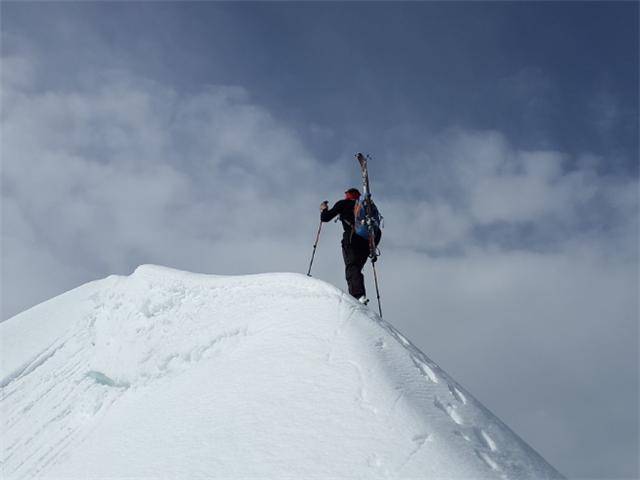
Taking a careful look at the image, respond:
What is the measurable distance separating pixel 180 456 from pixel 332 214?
5.55 meters

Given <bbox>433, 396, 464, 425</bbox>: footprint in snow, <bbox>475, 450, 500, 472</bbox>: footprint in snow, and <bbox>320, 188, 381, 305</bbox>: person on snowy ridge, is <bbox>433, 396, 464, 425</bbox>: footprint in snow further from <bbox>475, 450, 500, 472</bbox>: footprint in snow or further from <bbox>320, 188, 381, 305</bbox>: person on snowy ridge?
<bbox>320, 188, 381, 305</bbox>: person on snowy ridge

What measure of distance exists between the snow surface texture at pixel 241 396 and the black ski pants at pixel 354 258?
2359 millimetres

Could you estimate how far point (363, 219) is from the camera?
27.8 ft

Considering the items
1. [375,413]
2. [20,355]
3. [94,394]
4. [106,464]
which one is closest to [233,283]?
[94,394]

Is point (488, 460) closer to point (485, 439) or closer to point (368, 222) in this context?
point (485, 439)

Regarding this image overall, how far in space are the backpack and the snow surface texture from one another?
8.85 feet

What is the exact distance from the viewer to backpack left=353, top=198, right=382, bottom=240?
848 cm

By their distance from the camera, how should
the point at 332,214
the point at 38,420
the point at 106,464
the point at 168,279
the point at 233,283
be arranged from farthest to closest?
the point at 332,214, the point at 168,279, the point at 233,283, the point at 38,420, the point at 106,464

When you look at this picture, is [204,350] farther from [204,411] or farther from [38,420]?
[38,420]

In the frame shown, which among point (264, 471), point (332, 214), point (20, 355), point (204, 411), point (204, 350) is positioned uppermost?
point (332, 214)

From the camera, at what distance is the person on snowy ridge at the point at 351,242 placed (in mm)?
8221

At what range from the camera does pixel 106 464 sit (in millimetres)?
4297

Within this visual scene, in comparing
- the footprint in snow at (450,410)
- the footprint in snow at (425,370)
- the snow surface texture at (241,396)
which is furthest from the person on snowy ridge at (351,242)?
the footprint in snow at (450,410)

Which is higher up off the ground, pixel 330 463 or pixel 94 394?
pixel 94 394
